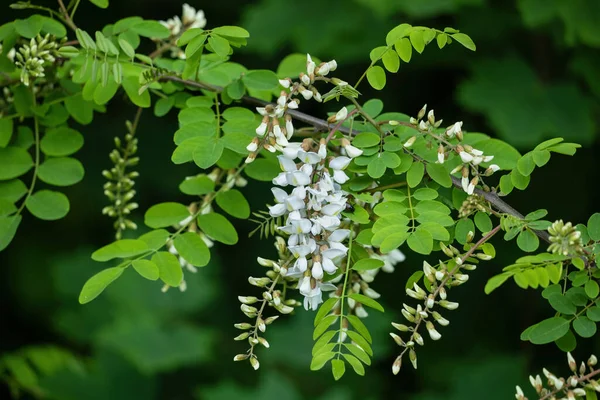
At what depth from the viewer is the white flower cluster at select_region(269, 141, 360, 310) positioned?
136cm

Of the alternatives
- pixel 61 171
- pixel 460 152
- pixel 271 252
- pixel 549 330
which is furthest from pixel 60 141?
pixel 271 252

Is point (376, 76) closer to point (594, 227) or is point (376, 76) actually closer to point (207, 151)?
point (207, 151)

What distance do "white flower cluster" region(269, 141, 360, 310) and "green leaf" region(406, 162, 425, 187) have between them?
15 centimetres

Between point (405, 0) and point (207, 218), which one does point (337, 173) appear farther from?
point (405, 0)

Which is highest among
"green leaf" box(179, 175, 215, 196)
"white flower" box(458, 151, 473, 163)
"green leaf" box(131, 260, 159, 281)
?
"white flower" box(458, 151, 473, 163)

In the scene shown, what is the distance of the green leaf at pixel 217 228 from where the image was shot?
1.68m

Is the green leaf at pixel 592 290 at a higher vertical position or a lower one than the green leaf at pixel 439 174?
lower

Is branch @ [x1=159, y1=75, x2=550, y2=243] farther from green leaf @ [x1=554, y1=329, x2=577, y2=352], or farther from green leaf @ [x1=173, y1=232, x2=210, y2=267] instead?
green leaf @ [x1=173, y1=232, x2=210, y2=267]

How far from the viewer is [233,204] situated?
1.73 metres

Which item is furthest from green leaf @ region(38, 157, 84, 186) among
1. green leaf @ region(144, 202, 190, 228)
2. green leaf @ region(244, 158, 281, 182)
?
green leaf @ region(244, 158, 281, 182)

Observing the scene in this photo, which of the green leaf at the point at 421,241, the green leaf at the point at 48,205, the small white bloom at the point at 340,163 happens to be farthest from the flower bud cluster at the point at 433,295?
the green leaf at the point at 48,205

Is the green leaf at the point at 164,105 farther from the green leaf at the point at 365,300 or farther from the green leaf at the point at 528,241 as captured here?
the green leaf at the point at 528,241

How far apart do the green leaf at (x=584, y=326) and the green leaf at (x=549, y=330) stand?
1.1 inches

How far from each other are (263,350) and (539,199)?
1837 mm
